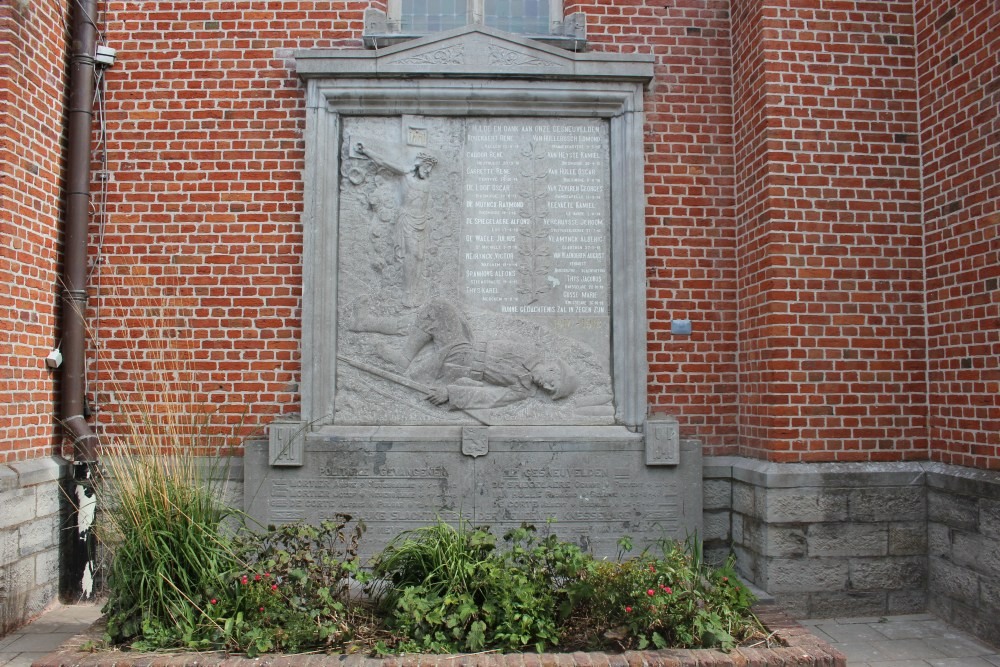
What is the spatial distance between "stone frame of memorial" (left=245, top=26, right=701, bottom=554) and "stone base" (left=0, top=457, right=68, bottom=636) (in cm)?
135

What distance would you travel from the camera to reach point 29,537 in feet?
15.6

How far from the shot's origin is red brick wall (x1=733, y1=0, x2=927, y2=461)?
16.5ft

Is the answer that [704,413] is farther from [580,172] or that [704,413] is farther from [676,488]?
[580,172]

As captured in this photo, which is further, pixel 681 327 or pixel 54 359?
pixel 681 327

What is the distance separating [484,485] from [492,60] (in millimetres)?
3213

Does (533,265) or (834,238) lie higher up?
(834,238)

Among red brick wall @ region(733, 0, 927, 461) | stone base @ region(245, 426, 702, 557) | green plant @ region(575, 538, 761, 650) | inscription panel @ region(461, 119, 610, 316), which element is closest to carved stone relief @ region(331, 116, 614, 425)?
inscription panel @ region(461, 119, 610, 316)

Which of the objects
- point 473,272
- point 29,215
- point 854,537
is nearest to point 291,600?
point 473,272

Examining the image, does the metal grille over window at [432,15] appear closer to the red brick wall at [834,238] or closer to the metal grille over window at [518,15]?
the metal grille over window at [518,15]

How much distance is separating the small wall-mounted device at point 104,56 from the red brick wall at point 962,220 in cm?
609

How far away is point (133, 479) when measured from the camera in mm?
3883

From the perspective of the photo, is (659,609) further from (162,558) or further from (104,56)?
(104,56)

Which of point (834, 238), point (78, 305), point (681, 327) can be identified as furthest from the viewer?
point (681, 327)

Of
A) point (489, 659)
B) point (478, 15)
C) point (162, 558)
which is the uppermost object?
point (478, 15)
